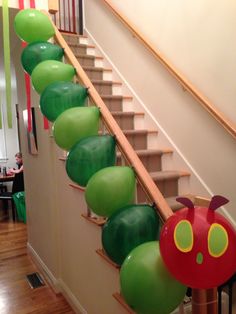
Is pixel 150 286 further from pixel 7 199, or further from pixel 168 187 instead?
pixel 7 199

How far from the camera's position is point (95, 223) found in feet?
6.43

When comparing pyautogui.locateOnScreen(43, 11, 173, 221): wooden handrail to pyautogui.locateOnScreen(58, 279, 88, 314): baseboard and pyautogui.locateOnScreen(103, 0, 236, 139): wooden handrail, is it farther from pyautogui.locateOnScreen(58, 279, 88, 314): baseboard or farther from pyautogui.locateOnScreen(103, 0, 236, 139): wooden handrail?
pyautogui.locateOnScreen(58, 279, 88, 314): baseboard

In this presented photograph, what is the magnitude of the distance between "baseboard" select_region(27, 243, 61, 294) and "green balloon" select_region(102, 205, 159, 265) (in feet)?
6.32

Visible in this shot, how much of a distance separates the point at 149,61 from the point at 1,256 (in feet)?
9.86

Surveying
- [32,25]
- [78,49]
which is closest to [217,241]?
[32,25]

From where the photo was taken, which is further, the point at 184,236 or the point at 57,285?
the point at 57,285

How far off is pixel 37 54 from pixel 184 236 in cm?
161

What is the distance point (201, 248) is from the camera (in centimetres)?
93

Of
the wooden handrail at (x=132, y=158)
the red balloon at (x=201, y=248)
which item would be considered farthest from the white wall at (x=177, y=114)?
the red balloon at (x=201, y=248)

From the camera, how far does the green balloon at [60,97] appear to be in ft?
5.89

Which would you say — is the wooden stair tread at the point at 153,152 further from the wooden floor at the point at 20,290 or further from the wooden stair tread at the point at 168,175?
the wooden floor at the point at 20,290

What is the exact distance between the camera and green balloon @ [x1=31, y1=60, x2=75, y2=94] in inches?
74.9

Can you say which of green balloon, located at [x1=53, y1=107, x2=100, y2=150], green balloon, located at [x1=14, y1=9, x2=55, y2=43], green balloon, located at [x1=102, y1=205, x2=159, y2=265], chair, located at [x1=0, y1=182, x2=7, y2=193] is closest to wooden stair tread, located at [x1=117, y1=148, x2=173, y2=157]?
green balloon, located at [x1=53, y1=107, x2=100, y2=150]

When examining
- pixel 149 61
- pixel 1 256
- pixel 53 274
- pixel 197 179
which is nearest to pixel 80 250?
pixel 53 274
